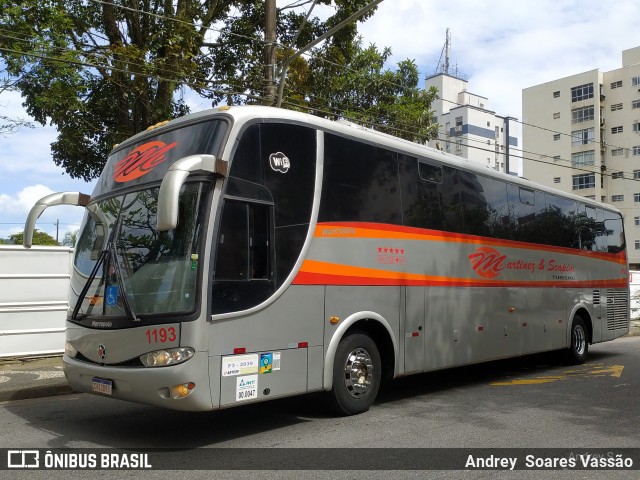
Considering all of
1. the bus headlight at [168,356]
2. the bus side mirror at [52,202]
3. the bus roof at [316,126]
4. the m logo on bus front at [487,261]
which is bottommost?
the bus headlight at [168,356]

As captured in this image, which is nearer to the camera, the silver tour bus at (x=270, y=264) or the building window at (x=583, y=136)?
the silver tour bus at (x=270, y=264)

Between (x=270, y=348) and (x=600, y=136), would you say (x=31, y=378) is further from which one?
(x=600, y=136)

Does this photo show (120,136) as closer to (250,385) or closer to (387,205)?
(387,205)

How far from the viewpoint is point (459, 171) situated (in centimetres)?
991

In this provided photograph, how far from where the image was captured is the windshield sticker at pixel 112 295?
20.7 feet

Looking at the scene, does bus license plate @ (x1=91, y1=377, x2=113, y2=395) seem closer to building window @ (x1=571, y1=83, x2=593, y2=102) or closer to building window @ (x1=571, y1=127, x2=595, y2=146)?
building window @ (x1=571, y1=127, x2=595, y2=146)

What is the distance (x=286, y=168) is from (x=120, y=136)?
8721 mm

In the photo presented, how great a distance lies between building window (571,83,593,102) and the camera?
67.0 m

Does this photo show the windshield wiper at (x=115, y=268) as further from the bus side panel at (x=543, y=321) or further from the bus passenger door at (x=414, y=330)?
the bus side panel at (x=543, y=321)

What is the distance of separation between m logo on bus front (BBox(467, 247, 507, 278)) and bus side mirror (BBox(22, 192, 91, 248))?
18.8 ft

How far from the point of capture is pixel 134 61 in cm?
1327

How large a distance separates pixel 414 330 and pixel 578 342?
6.46 metres

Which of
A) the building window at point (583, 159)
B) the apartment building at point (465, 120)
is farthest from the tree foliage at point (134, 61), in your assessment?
the apartment building at point (465, 120)

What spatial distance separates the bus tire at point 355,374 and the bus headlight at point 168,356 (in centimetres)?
211
